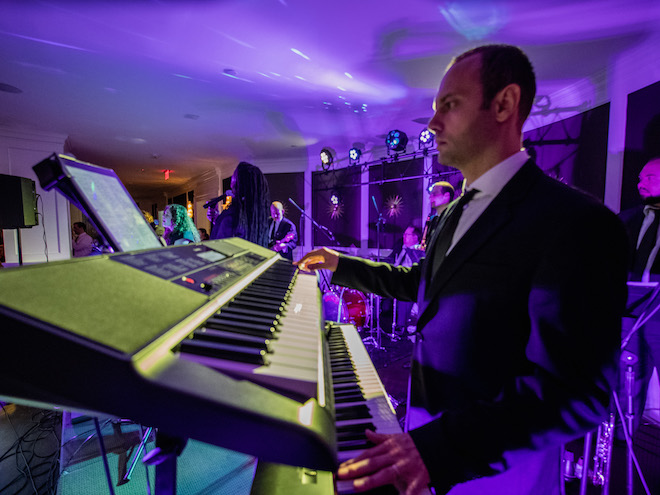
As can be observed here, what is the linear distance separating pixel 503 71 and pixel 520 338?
82 cm

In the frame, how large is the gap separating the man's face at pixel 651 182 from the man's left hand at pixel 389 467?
417cm

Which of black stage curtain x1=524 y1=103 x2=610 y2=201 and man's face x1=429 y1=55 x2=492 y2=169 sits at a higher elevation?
black stage curtain x1=524 y1=103 x2=610 y2=201

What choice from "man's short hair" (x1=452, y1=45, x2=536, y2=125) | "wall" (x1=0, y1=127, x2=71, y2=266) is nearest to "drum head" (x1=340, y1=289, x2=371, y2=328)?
"man's short hair" (x1=452, y1=45, x2=536, y2=125)

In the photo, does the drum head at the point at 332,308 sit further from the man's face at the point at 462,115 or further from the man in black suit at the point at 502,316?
the man's face at the point at 462,115

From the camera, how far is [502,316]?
0.86 m

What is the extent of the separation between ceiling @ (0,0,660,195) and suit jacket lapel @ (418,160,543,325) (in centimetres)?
316

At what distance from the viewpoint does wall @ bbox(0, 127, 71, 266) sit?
7.76 m

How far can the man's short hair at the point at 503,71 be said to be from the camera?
0.99m

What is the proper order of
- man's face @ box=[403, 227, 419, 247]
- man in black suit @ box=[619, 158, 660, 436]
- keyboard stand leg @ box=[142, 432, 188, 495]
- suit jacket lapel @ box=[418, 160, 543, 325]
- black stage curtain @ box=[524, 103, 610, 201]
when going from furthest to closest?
man's face @ box=[403, 227, 419, 247] → black stage curtain @ box=[524, 103, 610, 201] → man in black suit @ box=[619, 158, 660, 436] → suit jacket lapel @ box=[418, 160, 543, 325] → keyboard stand leg @ box=[142, 432, 188, 495]

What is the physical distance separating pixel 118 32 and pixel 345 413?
4.94m

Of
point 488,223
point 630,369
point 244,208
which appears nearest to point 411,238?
point 244,208

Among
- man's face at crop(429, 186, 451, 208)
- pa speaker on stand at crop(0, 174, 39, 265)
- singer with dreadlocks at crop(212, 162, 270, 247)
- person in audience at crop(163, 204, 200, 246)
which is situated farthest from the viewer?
man's face at crop(429, 186, 451, 208)

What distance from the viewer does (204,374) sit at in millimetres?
500

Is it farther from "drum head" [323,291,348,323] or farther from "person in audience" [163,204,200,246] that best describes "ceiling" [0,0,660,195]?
"drum head" [323,291,348,323]
